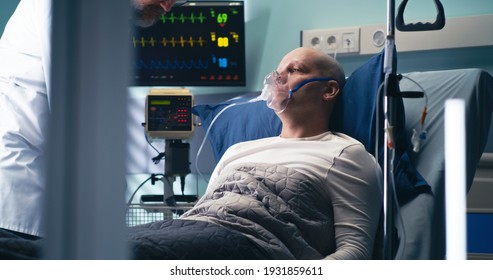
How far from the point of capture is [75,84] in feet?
1.43

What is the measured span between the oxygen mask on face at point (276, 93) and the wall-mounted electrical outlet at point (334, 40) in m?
1.07

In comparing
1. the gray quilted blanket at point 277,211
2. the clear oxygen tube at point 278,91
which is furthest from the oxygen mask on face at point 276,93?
the gray quilted blanket at point 277,211

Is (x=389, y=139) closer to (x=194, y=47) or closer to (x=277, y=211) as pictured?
(x=277, y=211)

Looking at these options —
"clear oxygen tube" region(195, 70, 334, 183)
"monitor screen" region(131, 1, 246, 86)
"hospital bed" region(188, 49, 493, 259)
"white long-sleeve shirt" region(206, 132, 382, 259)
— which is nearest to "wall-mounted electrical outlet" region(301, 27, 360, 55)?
"monitor screen" region(131, 1, 246, 86)

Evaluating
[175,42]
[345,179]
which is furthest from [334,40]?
[345,179]

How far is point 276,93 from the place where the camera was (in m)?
2.23

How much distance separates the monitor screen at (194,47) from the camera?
3.47 metres

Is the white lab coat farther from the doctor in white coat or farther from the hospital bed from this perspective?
the hospital bed

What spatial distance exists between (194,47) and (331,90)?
A: 145 centimetres

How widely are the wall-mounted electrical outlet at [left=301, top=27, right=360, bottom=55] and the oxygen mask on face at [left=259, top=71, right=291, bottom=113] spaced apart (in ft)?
3.51

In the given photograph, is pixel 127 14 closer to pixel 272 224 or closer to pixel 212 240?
pixel 212 240

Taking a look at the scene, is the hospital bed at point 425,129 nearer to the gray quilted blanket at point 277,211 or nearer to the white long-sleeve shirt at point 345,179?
the white long-sleeve shirt at point 345,179

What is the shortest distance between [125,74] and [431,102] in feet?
6.13
